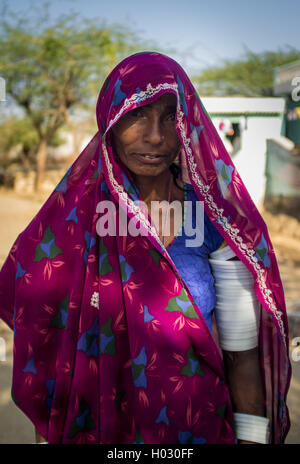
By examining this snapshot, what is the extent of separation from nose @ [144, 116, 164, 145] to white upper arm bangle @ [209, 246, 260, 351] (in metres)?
0.38

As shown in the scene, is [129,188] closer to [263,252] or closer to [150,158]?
[150,158]

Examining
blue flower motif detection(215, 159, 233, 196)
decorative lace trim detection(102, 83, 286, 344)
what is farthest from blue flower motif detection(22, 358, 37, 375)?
blue flower motif detection(215, 159, 233, 196)

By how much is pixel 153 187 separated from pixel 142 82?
1.08 ft

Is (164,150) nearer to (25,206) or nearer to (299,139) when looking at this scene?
(299,139)

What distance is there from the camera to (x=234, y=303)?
1.19m

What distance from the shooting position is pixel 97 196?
127 centimetres

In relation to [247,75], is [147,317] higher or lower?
lower

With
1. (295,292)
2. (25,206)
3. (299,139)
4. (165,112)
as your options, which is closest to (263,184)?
(299,139)

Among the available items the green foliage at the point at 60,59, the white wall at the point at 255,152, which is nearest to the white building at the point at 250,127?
the white wall at the point at 255,152

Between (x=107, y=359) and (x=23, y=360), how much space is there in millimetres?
325

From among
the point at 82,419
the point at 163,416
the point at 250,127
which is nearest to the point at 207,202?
the point at 163,416

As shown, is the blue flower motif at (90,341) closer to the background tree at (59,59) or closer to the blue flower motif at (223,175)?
the blue flower motif at (223,175)

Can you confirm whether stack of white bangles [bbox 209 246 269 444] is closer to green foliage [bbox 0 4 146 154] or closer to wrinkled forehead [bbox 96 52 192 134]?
wrinkled forehead [bbox 96 52 192 134]
